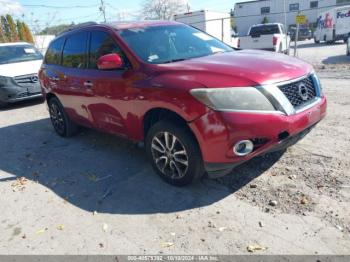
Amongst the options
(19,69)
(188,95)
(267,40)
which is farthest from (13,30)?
(188,95)

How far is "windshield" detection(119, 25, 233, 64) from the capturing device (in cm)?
Result: 399

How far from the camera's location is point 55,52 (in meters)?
5.95

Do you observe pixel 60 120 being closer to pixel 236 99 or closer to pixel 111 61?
pixel 111 61

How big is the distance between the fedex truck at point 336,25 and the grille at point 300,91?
84.5ft

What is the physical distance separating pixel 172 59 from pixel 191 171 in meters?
1.41

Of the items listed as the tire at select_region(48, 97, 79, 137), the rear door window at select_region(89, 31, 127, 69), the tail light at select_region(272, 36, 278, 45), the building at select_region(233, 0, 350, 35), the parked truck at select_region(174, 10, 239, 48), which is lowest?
the tire at select_region(48, 97, 79, 137)

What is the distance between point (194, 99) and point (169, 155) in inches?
32.6

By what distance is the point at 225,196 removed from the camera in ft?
11.5

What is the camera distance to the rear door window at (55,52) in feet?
18.9

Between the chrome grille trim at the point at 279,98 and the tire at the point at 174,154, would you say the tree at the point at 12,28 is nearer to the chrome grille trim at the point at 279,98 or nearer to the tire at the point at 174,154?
the tire at the point at 174,154

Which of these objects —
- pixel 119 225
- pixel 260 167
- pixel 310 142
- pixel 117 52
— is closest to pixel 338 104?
pixel 310 142

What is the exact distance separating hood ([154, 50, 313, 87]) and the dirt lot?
3.88 ft

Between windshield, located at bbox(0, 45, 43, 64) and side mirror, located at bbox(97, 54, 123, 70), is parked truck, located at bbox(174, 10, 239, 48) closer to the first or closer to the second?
windshield, located at bbox(0, 45, 43, 64)

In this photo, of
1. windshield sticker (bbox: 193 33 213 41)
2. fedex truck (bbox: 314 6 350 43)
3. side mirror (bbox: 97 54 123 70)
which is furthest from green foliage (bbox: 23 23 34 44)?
side mirror (bbox: 97 54 123 70)
